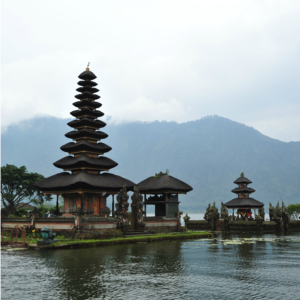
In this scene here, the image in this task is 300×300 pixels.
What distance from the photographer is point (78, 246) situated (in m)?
29.1

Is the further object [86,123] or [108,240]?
[86,123]

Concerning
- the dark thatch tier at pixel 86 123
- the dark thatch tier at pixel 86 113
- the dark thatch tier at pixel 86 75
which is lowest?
the dark thatch tier at pixel 86 123

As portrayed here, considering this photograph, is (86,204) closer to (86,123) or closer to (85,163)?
(85,163)

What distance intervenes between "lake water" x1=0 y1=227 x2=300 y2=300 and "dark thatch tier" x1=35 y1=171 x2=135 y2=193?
20.1 m

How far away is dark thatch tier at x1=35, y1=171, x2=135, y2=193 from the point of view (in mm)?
43594

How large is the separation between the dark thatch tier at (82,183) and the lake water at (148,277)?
2008 centimetres

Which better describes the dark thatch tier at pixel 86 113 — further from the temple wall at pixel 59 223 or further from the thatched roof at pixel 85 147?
the temple wall at pixel 59 223

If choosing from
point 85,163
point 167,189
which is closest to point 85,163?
point 85,163

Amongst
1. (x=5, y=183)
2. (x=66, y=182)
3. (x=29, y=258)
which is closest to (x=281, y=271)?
(x=29, y=258)

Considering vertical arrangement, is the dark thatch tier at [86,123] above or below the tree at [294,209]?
above

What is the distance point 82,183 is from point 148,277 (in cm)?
2828

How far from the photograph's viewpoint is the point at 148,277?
1587 centimetres

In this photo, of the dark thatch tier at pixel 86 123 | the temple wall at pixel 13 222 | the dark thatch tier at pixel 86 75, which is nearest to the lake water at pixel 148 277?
the temple wall at pixel 13 222

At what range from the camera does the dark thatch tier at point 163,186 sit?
5094 cm
